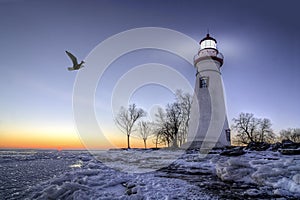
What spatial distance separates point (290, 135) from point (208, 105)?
185ft

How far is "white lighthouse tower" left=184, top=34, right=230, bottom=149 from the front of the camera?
20719 mm

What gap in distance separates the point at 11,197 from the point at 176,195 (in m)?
3.42

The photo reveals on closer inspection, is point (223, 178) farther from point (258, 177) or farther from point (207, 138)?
point (207, 138)

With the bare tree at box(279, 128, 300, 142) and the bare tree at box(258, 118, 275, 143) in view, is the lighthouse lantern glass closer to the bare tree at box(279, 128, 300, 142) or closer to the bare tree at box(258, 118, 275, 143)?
the bare tree at box(258, 118, 275, 143)

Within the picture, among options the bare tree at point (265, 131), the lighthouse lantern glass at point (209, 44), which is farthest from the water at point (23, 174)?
the bare tree at point (265, 131)

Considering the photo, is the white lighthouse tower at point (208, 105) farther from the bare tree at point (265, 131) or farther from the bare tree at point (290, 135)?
the bare tree at point (290, 135)

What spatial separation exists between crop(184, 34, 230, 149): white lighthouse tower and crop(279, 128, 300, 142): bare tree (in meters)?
51.0

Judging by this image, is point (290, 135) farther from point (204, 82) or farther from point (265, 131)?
point (204, 82)

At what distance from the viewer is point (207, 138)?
20484mm

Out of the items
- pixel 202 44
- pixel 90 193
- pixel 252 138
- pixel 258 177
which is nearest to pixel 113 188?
pixel 90 193

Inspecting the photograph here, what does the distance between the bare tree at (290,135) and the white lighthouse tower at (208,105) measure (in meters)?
51.0

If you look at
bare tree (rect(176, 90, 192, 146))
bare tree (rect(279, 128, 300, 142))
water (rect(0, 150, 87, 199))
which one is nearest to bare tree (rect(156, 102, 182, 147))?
bare tree (rect(176, 90, 192, 146))

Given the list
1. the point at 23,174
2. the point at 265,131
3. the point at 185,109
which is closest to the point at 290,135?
the point at 265,131

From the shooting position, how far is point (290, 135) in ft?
196
